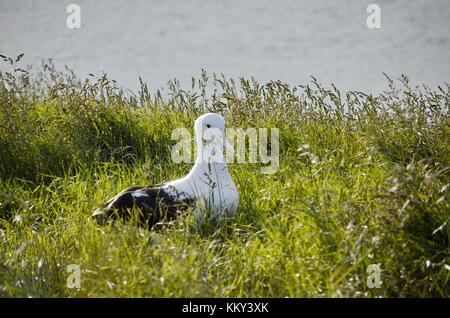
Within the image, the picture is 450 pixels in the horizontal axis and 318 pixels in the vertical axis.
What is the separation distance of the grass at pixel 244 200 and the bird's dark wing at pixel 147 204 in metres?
0.13

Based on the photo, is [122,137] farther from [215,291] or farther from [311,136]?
[215,291]

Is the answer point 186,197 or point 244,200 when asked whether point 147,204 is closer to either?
point 186,197

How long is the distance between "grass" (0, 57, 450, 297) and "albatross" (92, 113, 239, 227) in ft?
0.41

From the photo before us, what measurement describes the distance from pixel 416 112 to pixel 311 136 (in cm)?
90

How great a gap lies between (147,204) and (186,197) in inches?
10.9

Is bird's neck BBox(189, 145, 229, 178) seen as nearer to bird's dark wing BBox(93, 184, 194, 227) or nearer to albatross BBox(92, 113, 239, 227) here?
albatross BBox(92, 113, 239, 227)

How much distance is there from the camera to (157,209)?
4074 mm

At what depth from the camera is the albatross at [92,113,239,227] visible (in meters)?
4.02

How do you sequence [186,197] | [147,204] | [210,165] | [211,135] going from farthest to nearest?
[211,135]
[210,165]
[186,197]
[147,204]

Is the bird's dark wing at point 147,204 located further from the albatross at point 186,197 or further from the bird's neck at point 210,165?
the bird's neck at point 210,165

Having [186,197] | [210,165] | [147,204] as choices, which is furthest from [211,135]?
[147,204]

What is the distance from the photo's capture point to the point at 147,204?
4023 millimetres

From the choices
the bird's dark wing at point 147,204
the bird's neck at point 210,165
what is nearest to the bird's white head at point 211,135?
the bird's neck at point 210,165

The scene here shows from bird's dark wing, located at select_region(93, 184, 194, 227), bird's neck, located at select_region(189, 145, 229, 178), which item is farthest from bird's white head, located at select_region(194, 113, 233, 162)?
bird's dark wing, located at select_region(93, 184, 194, 227)
